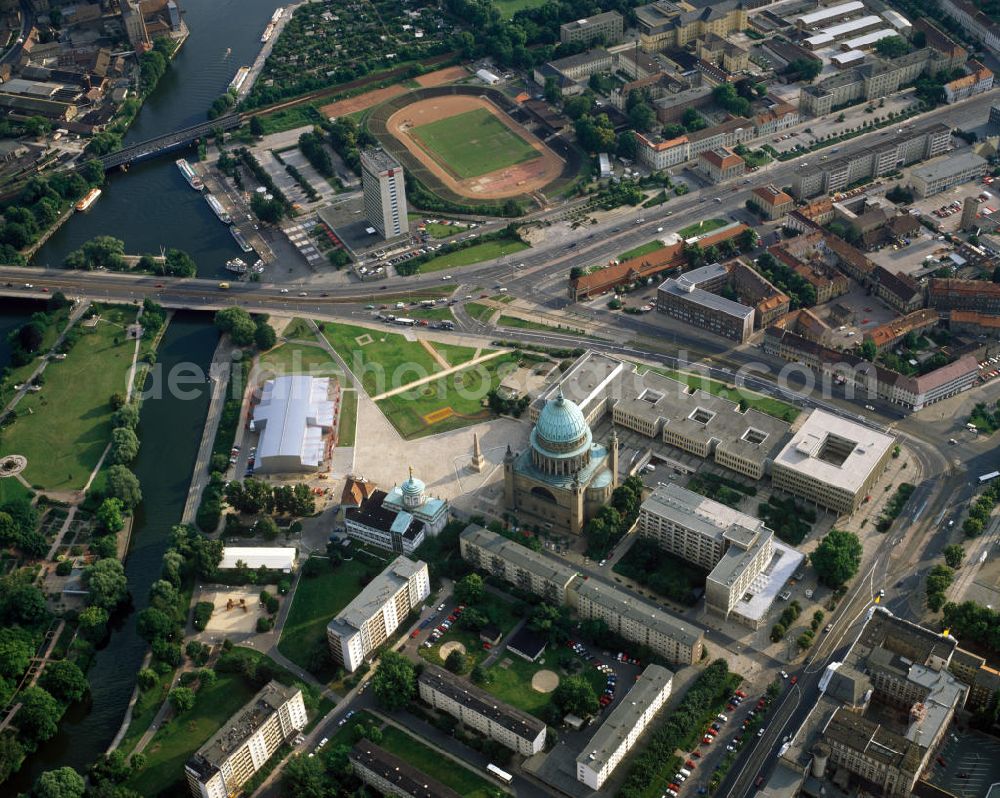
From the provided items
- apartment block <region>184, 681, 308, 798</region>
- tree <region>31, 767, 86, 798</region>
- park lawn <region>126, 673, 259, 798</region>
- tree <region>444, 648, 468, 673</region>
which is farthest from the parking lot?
tree <region>31, 767, 86, 798</region>

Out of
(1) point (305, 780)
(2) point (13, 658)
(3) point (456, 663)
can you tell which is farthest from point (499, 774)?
(2) point (13, 658)

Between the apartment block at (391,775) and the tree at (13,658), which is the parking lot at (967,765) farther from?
the tree at (13,658)

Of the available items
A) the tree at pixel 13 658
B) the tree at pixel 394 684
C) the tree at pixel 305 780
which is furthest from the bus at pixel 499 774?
the tree at pixel 13 658

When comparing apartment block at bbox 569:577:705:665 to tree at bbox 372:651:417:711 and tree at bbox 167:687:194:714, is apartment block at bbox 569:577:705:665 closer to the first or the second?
tree at bbox 372:651:417:711

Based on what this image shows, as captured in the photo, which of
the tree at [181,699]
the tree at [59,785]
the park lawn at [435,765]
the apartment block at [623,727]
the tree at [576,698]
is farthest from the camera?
the tree at [181,699]

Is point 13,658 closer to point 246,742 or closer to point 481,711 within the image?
point 246,742
